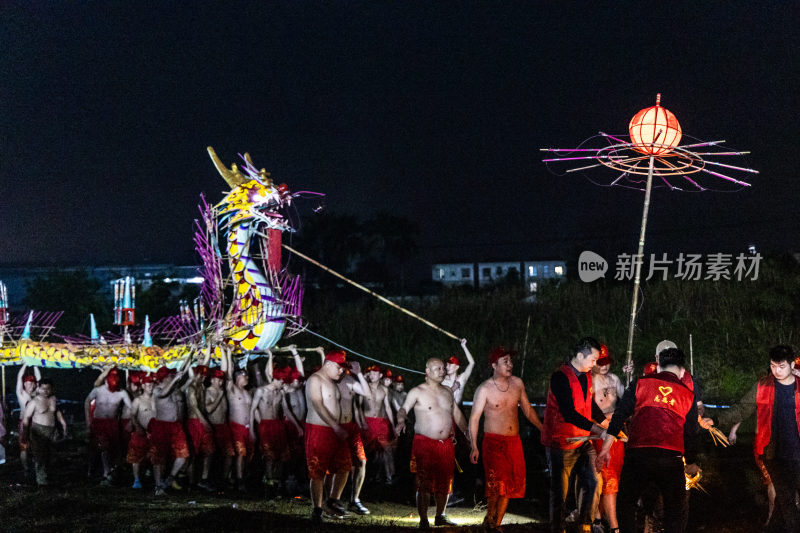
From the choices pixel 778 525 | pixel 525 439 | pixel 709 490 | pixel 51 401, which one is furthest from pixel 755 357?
pixel 51 401

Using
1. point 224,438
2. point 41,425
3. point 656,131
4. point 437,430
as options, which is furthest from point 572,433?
point 41,425

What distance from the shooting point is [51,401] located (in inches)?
467

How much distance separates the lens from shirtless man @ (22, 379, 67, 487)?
11.7 meters

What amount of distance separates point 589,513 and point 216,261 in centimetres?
827

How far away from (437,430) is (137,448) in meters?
4.91

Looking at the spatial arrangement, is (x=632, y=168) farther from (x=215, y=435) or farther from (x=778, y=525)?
(x=215, y=435)

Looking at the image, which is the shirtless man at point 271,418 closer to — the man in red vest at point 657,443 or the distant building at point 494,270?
the man in red vest at point 657,443

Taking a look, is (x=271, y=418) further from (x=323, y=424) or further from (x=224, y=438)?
(x=323, y=424)

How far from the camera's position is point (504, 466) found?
785 cm

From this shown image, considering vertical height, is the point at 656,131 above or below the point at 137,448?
above

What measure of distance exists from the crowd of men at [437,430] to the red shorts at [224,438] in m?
0.02

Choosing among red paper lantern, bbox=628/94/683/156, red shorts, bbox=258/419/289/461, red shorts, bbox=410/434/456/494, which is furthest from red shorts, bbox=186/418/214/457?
red paper lantern, bbox=628/94/683/156

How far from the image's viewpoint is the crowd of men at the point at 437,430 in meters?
6.39

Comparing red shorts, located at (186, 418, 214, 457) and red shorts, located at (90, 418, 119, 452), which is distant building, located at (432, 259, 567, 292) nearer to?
red shorts, located at (90, 418, 119, 452)
